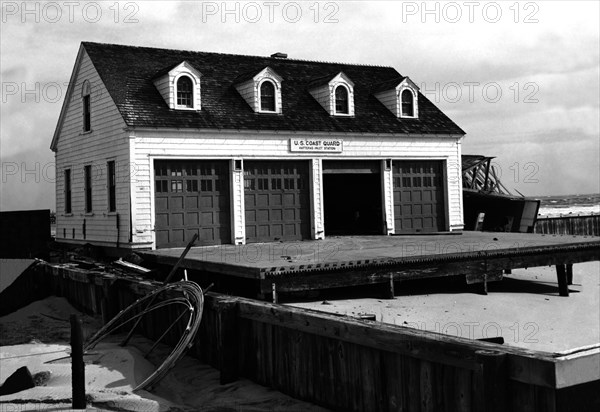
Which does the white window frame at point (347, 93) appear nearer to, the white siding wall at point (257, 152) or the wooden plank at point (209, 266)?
the white siding wall at point (257, 152)

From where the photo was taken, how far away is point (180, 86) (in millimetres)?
20891

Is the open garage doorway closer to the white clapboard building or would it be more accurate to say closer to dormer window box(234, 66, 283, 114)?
the white clapboard building

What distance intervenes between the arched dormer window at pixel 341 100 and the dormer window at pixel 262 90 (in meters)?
2.32

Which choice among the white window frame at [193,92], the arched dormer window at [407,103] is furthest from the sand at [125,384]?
the arched dormer window at [407,103]

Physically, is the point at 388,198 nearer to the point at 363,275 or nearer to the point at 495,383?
the point at 363,275

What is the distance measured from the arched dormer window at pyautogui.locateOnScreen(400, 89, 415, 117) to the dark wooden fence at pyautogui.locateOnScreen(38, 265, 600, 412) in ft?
52.4

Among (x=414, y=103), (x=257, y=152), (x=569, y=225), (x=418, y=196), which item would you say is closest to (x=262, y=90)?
(x=257, y=152)

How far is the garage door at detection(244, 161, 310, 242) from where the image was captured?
70.5ft

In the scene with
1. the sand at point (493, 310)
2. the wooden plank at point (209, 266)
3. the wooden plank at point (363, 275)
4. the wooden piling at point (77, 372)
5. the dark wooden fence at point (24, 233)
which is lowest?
the sand at point (493, 310)

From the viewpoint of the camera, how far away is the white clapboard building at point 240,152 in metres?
19.9

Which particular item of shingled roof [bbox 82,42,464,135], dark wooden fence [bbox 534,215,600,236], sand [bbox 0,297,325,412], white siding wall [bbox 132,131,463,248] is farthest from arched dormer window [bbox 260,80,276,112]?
dark wooden fence [bbox 534,215,600,236]

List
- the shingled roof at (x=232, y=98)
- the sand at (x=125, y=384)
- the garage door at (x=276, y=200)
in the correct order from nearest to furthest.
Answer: the sand at (x=125, y=384) → the shingled roof at (x=232, y=98) → the garage door at (x=276, y=200)

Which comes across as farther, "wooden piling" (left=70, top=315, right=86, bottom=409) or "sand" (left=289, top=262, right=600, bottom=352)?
"sand" (left=289, top=262, right=600, bottom=352)

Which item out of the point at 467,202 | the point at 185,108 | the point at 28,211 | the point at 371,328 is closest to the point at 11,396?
the point at 371,328
